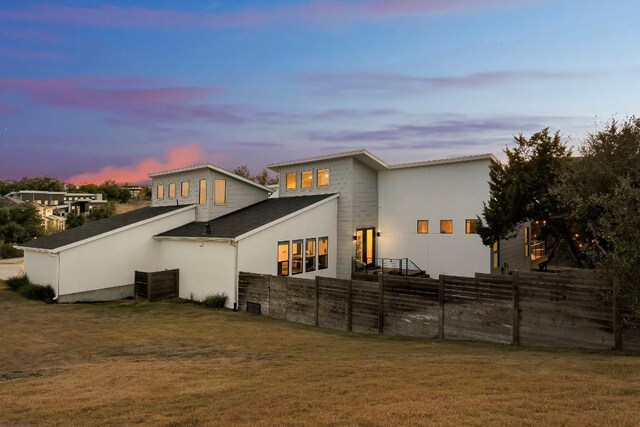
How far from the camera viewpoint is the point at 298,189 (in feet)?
90.4

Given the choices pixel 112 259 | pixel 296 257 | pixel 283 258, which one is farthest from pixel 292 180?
pixel 112 259

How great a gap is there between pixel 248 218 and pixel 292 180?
6269 millimetres

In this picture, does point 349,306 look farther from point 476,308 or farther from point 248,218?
point 248,218

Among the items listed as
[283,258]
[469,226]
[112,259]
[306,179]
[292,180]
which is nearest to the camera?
[112,259]

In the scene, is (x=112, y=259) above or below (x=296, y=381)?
above

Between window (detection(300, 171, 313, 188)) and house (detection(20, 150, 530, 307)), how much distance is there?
69mm

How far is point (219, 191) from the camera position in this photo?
1042 inches

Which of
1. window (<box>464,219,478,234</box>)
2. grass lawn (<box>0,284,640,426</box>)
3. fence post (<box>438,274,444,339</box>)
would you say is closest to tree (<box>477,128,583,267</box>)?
window (<box>464,219,478,234</box>)

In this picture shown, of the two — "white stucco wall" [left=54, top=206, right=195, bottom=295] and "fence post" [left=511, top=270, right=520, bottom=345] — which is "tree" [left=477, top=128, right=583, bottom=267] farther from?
"white stucco wall" [left=54, top=206, right=195, bottom=295]

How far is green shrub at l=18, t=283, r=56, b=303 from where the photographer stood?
19.4 metres

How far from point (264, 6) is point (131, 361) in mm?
23711

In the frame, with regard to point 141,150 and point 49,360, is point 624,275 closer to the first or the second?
point 49,360

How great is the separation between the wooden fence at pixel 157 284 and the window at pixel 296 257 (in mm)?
6251

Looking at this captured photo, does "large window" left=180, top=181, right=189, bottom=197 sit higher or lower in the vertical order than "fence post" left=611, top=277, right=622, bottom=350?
higher
